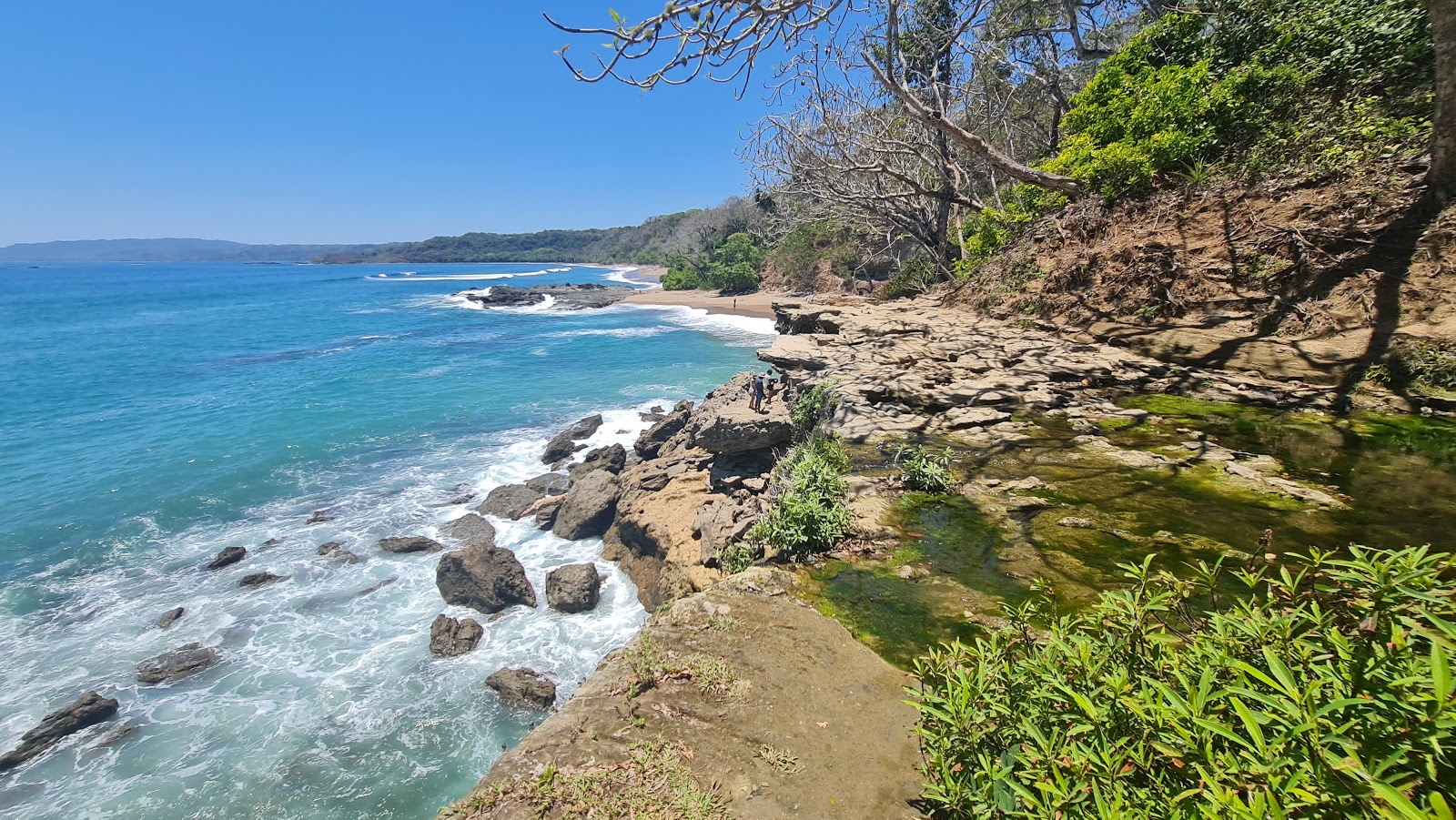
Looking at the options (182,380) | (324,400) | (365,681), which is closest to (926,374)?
(365,681)

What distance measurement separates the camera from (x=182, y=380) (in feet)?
94.5

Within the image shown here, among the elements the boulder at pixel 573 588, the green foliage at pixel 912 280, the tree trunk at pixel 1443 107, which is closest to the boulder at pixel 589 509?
the boulder at pixel 573 588

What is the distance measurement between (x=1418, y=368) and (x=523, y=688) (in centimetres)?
1144

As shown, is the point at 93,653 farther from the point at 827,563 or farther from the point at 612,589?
the point at 827,563

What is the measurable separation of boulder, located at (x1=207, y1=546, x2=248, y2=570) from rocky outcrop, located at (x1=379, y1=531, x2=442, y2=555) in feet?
10.0

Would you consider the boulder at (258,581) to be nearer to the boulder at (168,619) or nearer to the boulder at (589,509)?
the boulder at (168,619)

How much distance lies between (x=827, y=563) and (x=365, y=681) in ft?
28.0

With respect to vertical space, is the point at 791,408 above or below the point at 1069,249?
below

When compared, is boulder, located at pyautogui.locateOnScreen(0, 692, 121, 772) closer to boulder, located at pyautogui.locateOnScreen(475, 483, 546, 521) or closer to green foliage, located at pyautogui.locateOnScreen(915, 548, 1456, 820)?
boulder, located at pyautogui.locateOnScreen(475, 483, 546, 521)

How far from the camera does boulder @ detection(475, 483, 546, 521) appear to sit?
14.3 metres

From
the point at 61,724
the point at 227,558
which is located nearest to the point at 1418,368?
the point at 61,724

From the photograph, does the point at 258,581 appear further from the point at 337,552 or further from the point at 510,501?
the point at 510,501

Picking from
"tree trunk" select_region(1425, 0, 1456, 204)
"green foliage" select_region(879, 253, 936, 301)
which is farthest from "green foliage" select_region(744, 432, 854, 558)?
"green foliage" select_region(879, 253, 936, 301)

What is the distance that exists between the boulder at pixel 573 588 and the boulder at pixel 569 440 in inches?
277
